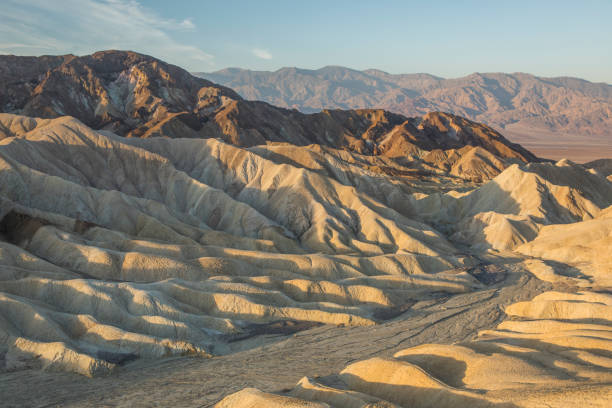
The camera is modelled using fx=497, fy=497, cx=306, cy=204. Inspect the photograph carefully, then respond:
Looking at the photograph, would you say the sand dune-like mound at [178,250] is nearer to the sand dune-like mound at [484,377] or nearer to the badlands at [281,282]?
the badlands at [281,282]

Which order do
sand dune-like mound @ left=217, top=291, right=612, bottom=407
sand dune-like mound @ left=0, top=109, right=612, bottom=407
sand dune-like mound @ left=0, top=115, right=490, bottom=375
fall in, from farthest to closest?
1. sand dune-like mound @ left=0, top=115, right=490, bottom=375
2. sand dune-like mound @ left=0, top=109, right=612, bottom=407
3. sand dune-like mound @ left=217, top=291, right=612, bottom=407

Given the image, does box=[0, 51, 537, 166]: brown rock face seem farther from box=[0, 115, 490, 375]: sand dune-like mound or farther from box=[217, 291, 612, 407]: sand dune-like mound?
box=[217, 291, 612, 407]: sand dune-like mound

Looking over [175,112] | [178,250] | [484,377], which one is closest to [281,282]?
[178,250]

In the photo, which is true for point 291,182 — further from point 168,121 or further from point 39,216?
point 168,121

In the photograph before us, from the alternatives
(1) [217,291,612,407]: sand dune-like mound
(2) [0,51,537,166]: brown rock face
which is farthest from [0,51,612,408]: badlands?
(2) [0,51,537,166]: brown rock face

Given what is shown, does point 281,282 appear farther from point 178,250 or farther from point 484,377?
point 484,377

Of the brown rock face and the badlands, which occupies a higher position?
the brown rock face
